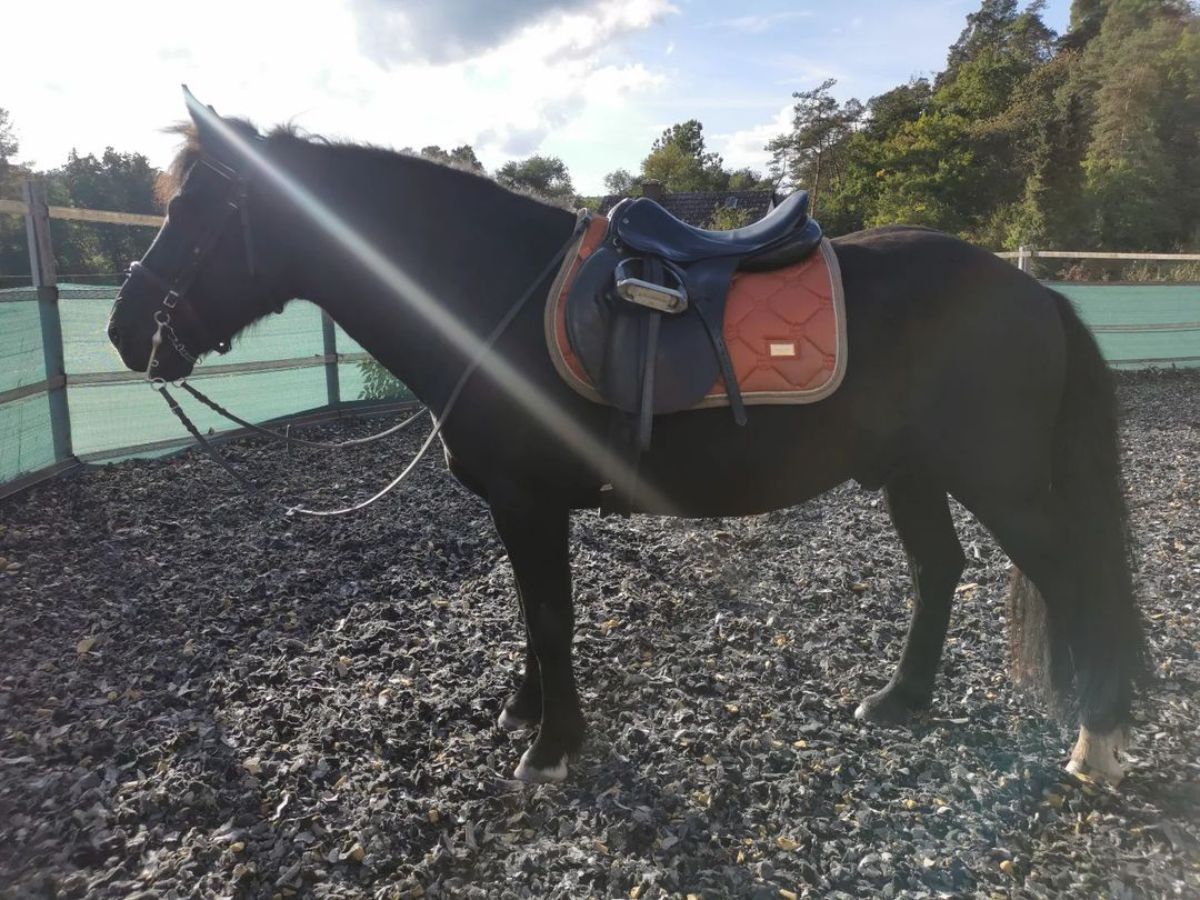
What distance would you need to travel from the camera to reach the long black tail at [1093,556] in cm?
266

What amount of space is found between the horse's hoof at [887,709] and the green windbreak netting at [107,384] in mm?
2988

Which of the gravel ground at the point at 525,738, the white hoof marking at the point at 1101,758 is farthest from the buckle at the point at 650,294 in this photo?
the white hoof marking at the point at 1101,758

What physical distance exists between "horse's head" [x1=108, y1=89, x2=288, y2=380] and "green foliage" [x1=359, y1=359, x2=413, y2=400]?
273 inches

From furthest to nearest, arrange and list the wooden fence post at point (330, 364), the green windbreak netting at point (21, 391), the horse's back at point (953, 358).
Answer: the wooden fence post at point (330, 364) → the green windbreak netting at point (21, 391) → the horse's back at point (953, 358)

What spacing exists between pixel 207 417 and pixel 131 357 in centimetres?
588

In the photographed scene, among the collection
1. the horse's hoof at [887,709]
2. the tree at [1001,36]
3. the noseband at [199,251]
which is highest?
the tree at [1001,36]

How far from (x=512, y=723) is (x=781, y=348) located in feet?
6.12

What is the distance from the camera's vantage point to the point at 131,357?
2.60 metres

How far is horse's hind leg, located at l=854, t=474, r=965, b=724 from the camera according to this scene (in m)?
3.04

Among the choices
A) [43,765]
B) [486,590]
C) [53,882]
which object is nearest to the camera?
[53,882]

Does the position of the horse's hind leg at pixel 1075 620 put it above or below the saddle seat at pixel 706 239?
below

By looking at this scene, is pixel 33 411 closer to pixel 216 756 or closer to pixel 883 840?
pixel 216 756

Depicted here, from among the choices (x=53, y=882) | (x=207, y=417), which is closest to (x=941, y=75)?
(x=207, y=417)

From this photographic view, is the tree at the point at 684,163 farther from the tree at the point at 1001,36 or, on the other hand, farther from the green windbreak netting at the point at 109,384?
the green windbreak netting at the point at 109,384
